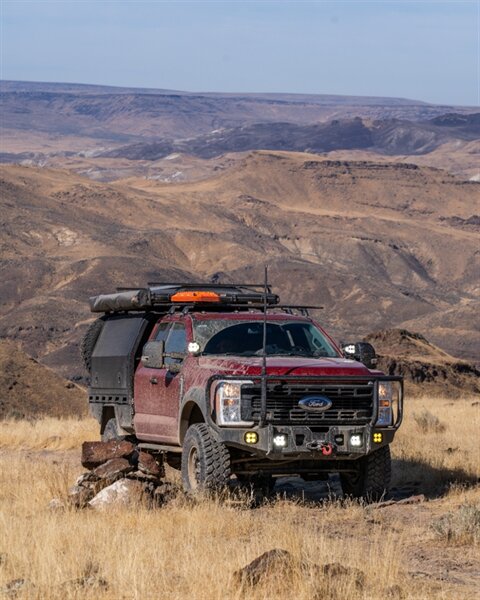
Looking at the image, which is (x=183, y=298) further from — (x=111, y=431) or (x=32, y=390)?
(x=32, y=390)

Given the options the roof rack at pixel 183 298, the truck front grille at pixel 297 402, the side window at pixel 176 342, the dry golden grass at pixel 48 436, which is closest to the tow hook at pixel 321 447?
the truck front grille at pixel 297 402

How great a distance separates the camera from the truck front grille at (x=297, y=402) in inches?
449

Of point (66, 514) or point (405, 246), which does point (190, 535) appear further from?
point (405, 246)

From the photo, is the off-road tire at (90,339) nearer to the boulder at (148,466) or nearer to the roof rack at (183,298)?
the roof rack at (183,298)

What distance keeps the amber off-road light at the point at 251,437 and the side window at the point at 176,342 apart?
5.12 ft

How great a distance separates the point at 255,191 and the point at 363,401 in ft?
344

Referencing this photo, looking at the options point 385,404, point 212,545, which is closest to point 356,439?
point 385,404

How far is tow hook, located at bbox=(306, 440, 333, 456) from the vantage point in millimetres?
11359

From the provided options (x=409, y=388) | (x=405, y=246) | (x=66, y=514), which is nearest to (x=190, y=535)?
(x=66, y=514)

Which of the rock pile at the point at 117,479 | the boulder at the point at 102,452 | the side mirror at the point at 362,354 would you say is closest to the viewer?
the rock pile at the point at 117,479

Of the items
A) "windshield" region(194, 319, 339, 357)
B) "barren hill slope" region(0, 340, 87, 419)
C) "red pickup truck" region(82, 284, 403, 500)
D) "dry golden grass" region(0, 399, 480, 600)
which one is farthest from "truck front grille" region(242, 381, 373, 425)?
"barren hill slope" region(0, 340, 87, 419)

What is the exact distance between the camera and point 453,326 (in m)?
67.6

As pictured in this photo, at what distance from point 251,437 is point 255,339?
160 cm

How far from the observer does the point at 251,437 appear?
11.4 metres
